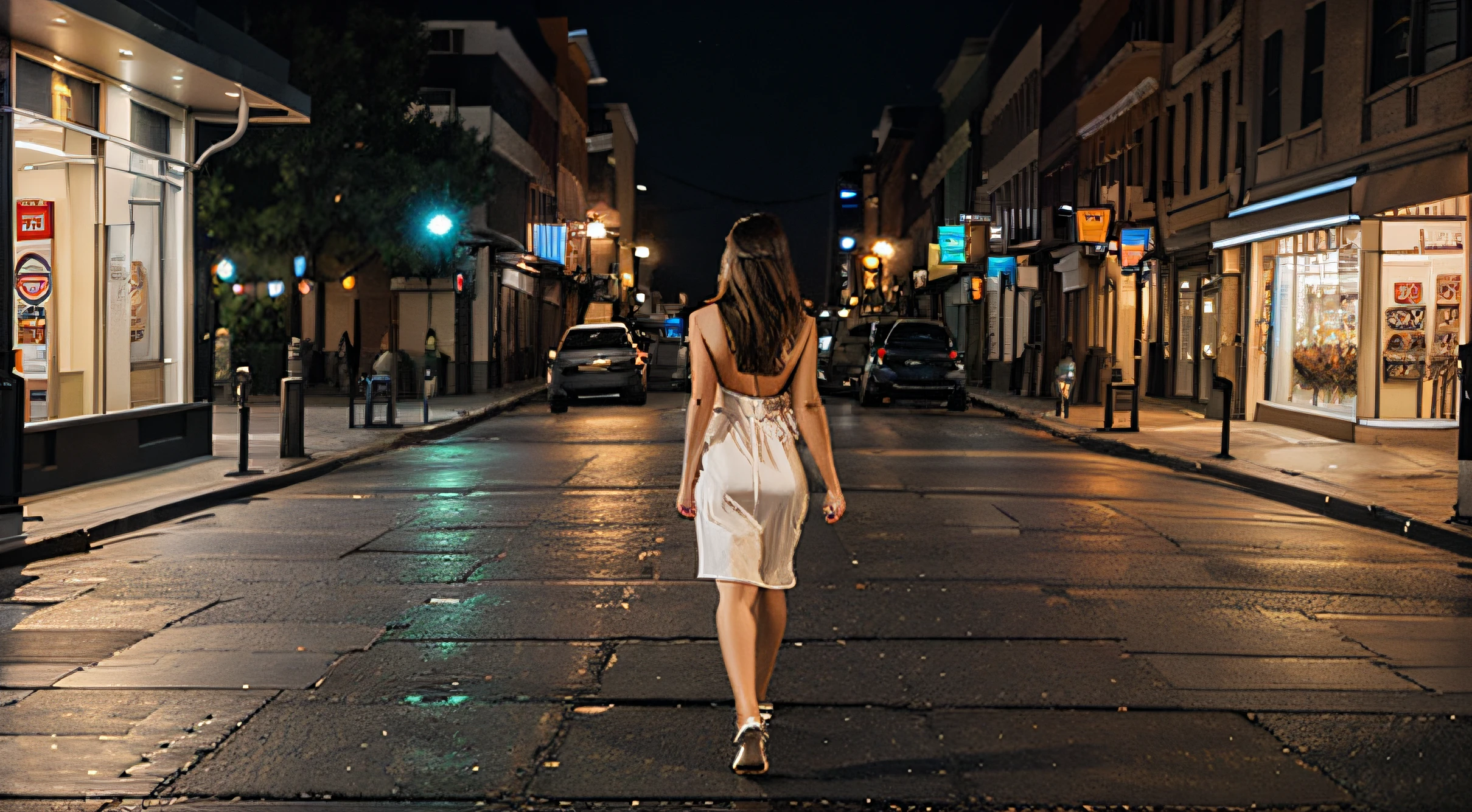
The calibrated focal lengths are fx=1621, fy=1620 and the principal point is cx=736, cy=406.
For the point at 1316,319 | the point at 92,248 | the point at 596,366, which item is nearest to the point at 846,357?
the point at 596,366

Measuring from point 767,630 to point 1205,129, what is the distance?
84.3ft

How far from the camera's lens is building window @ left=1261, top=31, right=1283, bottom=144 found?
77.4ft

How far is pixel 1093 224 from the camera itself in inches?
1160

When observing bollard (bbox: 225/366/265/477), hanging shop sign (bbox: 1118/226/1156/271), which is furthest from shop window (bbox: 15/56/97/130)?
hanging shop sign (bbox: 1118/226/1156/271)

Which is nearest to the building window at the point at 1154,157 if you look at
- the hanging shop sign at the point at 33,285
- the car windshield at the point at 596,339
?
the car windshield at the point at 596,339

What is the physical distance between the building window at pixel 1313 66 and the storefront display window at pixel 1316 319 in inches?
65.6

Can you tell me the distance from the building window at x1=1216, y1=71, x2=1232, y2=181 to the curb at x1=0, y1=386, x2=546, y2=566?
13685 millimetres

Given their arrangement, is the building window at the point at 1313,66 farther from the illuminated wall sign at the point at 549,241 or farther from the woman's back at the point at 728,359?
the illuminated wall sign at the point at 549,241

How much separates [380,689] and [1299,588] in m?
5.35

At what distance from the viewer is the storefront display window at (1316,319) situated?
20656 millimetres

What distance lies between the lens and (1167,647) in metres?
7.39

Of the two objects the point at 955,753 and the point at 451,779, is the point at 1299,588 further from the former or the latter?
the point at 451,779

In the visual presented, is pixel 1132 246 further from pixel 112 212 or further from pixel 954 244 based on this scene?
pixel 954 244

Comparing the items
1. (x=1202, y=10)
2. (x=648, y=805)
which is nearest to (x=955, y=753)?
(x=648, y=805)
